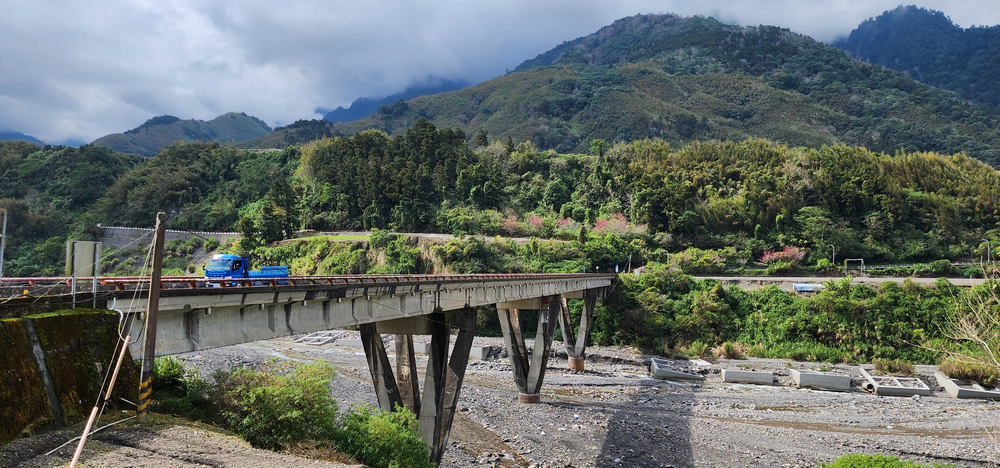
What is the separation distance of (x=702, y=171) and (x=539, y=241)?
90.9ft

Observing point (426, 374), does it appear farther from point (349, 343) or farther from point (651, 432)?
point (349, 343)

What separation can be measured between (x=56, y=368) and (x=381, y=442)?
24.8ft

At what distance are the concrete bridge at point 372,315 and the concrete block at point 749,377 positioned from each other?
50.8 feet

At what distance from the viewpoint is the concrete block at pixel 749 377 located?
40188mm

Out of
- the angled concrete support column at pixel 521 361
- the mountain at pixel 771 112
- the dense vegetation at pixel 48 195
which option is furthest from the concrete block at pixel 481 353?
the mountain at pixel 771 112

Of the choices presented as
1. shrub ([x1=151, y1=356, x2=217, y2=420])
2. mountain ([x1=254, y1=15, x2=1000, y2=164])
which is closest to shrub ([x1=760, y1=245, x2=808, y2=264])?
shrub ([x1=151, y1=356, x2=217, y2=420])

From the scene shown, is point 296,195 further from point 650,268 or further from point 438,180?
point 650,268

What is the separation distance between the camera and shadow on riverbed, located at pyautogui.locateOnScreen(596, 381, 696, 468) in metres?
23.4

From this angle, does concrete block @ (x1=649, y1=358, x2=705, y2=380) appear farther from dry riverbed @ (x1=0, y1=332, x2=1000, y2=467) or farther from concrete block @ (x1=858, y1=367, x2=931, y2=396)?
concrete block @ (x1=858, y1=367, x2=931, y2=396)

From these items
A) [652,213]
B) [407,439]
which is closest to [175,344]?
[407,439]

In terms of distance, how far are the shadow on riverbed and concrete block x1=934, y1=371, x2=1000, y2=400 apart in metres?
16.4

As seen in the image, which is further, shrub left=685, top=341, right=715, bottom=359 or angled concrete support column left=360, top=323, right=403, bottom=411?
shrub left=685, top=341, right=715, bottom=359

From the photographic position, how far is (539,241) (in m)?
68.6

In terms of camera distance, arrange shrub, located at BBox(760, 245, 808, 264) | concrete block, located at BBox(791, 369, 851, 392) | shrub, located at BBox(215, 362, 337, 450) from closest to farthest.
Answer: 1. shrub, located at BBox(215, 362, 337, 450)
2. concrete block, located at BBox(791, 369, 851, 392)
3. shrub, located at BBox(760, 245, 808, 264)
